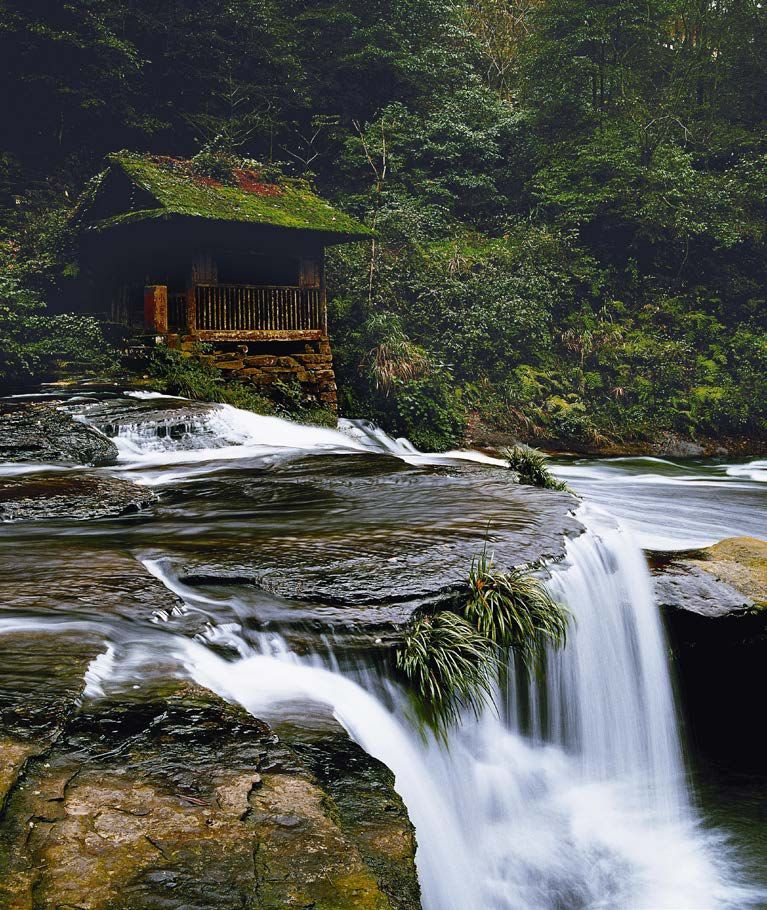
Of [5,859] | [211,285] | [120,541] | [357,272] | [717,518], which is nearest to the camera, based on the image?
[5,859]

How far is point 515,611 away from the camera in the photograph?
6066mm

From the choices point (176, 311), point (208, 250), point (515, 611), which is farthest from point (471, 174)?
point (515, 611)

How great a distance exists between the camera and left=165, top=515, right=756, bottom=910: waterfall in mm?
4867

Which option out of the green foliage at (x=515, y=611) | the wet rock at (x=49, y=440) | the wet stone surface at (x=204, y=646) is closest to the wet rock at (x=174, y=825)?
the wet stone surface at (x=204, y=646)

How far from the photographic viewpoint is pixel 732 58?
27.7m

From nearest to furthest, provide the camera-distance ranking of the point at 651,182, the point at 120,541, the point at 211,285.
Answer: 1. the point at 120,541
2. the point at 211,285
3. the point at 651,182

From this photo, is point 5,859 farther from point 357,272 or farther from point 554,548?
point 357,272

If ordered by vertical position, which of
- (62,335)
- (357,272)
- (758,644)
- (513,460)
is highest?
(357,272)

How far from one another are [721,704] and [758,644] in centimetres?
59

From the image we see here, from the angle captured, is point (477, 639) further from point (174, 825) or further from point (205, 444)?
point (205, 444)

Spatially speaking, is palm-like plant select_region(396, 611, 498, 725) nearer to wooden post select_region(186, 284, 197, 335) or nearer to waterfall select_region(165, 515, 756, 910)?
waterfall select_region(165, 515, 756, 910)

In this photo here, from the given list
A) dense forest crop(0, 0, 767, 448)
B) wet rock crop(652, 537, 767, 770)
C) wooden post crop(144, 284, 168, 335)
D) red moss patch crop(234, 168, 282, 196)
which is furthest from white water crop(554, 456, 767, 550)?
red moss patch crop(234, 168, 282, 196)

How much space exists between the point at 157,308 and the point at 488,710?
13653 millimetres

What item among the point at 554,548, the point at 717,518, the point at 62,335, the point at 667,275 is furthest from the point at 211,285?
the point at 667,275
